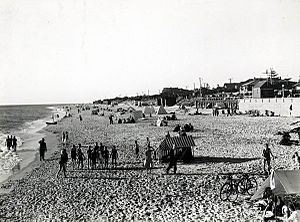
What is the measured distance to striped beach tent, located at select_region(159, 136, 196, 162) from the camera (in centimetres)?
1758

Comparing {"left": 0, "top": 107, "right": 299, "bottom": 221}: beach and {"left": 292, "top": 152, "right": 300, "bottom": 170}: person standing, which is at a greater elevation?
{"left": 292, "top": 152, "right": 300, "bottom": 170}: person standing

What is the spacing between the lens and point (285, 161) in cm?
1695

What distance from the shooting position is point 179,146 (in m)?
17.6

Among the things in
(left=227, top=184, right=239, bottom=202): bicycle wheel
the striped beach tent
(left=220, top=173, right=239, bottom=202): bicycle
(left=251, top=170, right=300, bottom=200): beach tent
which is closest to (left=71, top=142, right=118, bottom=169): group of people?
the striped beach tent

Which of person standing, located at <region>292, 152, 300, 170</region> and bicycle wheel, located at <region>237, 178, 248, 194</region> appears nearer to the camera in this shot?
bicycle wheel, located at <region>237, 178, 248, 194</region>

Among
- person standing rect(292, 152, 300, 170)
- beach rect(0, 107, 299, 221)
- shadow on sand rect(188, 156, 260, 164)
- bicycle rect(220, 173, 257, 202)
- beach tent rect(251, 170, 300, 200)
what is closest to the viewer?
beach tent rect(251, 170, 300, 200)

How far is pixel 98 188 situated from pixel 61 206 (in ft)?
7.51

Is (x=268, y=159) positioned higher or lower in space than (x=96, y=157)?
higher

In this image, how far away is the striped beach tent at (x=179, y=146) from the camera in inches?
692

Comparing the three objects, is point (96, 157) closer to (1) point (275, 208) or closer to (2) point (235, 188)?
(2) point (235, 188)

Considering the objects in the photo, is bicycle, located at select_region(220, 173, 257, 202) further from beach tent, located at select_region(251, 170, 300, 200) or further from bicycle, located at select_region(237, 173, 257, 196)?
beach tent, located at select_region(251, 170, 300, 200)

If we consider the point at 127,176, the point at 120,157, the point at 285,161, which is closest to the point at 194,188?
the point at 127,176

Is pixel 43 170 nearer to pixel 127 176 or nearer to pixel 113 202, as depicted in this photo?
pixel 127 176

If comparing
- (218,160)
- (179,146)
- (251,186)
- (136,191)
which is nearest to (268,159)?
(251,186)
